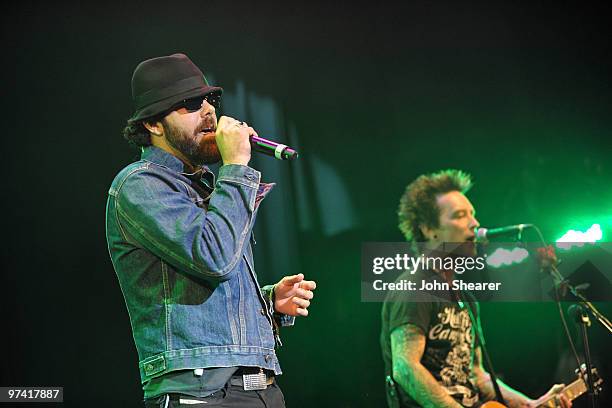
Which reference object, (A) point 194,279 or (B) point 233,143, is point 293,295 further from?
(B) point 233,143

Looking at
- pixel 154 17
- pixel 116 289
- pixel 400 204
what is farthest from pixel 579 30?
pixel 116 289

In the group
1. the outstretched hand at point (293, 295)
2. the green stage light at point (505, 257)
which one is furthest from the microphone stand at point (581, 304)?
the outstretched hand at point (293, 295)

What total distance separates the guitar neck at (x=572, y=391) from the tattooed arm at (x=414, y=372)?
52cm

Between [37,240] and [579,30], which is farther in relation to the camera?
[579,30]

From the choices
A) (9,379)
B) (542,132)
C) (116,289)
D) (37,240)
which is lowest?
(9,379)

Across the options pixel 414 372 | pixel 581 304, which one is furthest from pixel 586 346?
pixel 414 372

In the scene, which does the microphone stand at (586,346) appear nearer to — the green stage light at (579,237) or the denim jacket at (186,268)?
the green stage light at (579,237)

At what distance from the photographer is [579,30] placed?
389 centimetres

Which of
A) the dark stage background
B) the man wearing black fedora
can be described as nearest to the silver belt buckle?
the man wearing black fedora

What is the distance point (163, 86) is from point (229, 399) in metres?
0.71

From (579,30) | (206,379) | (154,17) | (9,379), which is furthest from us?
(579,30)

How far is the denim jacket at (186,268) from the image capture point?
1.33 meters

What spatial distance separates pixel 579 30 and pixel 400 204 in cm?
146

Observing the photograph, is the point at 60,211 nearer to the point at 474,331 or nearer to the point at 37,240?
the point at 37,240
